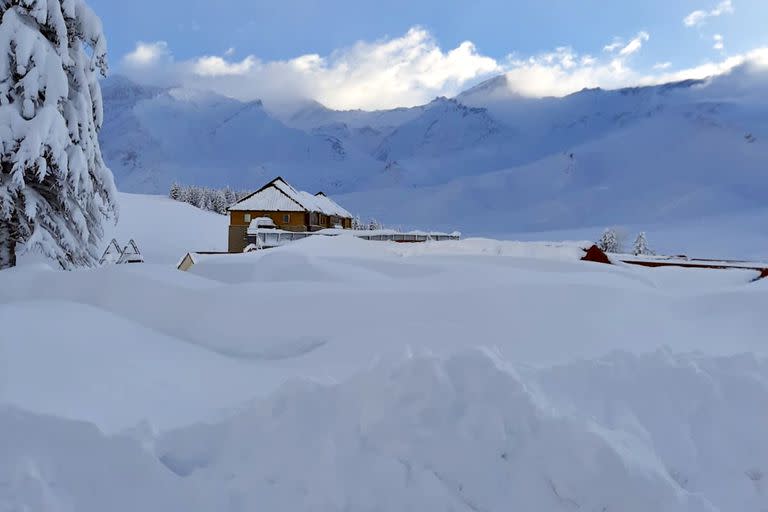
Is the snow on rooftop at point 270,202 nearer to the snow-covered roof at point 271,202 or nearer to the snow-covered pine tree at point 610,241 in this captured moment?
the snow-covered roof at point 271,202

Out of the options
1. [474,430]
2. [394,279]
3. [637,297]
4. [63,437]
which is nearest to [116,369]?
[63,437]

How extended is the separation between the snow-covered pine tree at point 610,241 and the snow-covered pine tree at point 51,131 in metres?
57.4

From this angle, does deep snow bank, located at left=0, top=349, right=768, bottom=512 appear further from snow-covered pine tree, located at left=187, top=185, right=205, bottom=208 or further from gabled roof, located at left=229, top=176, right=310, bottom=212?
snow-covered pine tree, located at left=187, top=185, right=205, bottom=208

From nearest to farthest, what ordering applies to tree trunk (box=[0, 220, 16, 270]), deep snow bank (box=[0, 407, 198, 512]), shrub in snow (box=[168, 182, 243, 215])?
deep snow bank (box=[0, 407, 198, 512])
tree trunk (box=[0, 220, 16, 270])
shrub in snow (box=[168, 182, 243, 215])

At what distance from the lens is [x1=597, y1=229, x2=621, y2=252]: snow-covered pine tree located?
59.6m

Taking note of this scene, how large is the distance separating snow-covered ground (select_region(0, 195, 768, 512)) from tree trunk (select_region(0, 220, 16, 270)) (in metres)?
5.45

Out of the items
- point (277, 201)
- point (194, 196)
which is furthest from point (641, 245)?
point (194, 196)

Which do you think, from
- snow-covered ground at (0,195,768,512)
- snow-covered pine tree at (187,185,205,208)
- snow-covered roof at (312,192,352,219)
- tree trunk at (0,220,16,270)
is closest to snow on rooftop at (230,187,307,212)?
snow-covered roof at (312,192,352,219)

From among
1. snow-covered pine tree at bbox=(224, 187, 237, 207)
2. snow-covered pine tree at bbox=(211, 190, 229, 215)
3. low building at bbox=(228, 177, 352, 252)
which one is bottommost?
low building at bbox=(228, 177, 352, 252)

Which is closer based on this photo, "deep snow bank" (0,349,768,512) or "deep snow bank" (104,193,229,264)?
"deep snow bank" (0,349,768,512)

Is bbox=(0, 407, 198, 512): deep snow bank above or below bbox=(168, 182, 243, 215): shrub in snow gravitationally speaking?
below

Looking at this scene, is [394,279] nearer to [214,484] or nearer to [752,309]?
[214,484]

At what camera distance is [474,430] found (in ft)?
12.0

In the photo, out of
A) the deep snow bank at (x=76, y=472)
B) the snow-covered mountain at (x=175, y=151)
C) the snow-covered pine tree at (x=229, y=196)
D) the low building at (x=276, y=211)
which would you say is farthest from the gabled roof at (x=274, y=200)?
the snow-covered mountain at (x=175, y=151)
